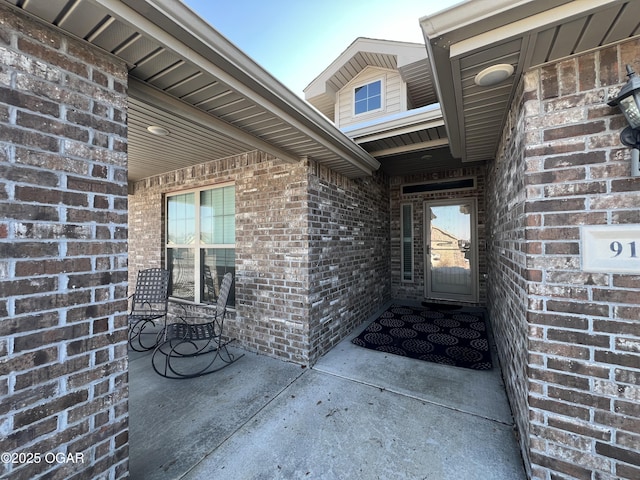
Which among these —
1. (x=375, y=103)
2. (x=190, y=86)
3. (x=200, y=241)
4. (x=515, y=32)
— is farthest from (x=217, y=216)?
(x=375, y=103)

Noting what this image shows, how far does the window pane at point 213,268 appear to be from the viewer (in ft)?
12.0

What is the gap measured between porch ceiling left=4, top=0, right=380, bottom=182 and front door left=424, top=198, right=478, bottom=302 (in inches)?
112

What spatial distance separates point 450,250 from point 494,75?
4.08 meters

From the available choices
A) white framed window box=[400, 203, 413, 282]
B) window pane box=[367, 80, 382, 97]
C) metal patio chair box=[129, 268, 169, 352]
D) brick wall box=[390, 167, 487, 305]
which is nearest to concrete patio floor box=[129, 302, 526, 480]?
metal patio chair box=[129, 268, 169, 352]

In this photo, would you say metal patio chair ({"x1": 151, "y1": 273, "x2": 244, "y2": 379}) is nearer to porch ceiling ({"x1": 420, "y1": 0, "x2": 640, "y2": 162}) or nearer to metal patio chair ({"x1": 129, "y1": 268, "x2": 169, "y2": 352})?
metal patio chair ({"x1": 129, "y1": 268, "x2": 169, "y2": 352})

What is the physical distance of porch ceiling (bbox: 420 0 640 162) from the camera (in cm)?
110

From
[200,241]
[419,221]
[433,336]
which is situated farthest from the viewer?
[419,221]

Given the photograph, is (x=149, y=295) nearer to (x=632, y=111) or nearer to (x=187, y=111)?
(x=187, y=111)

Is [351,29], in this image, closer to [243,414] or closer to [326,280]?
[326,280]

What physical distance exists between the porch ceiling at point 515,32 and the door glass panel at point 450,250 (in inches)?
146

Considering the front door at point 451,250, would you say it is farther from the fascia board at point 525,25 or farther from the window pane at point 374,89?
the fascia board at point 525,25

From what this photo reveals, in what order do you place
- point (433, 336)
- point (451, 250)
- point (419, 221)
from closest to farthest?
point (433, 336)
point (451, 250)
point (419, 221)

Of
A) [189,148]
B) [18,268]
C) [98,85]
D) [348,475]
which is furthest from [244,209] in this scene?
[348,475]

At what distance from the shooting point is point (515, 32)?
1.21m
